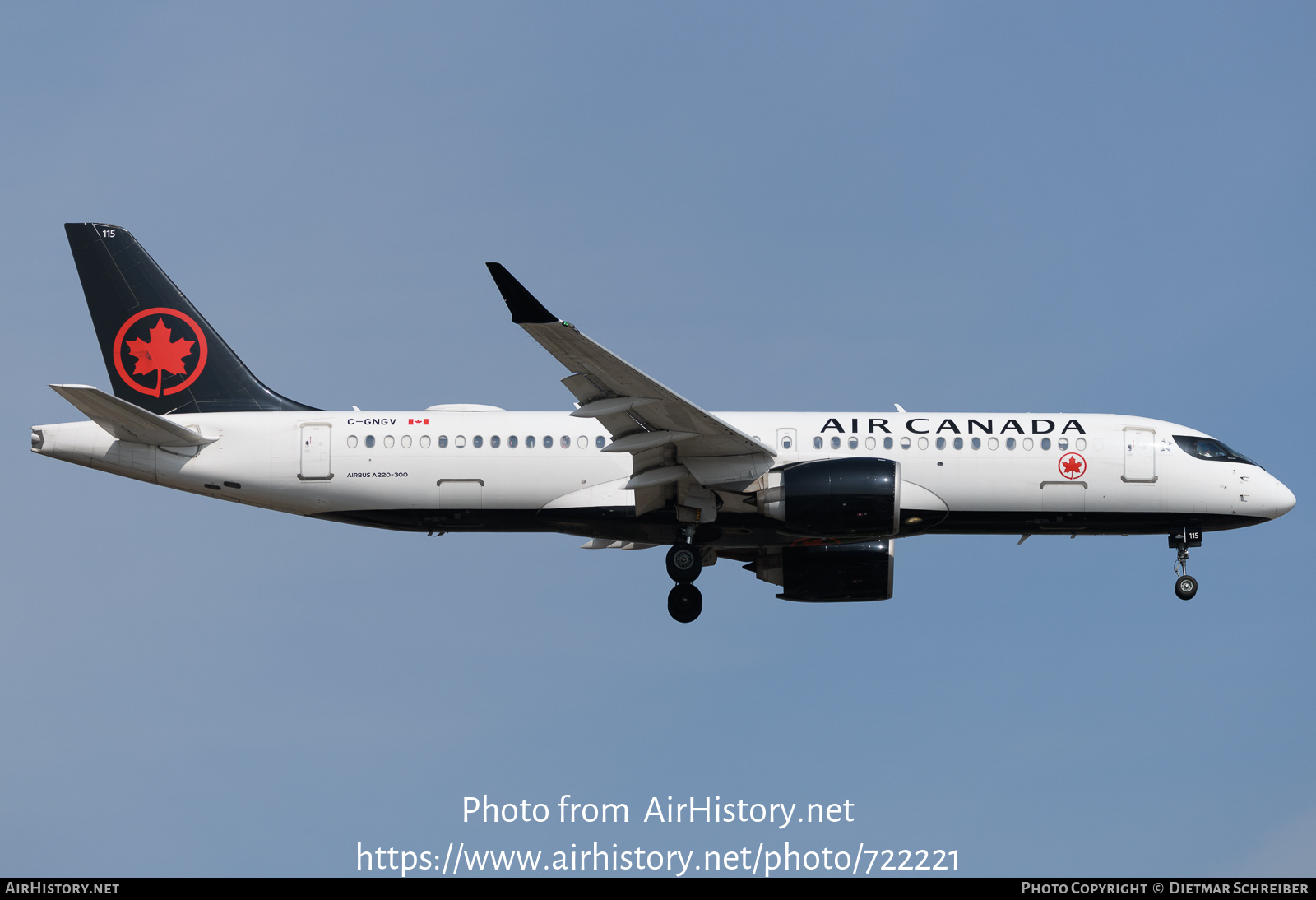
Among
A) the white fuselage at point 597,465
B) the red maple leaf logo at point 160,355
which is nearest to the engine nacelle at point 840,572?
the white fuselage at point 597,465

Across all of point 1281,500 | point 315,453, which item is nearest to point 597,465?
point 315,453

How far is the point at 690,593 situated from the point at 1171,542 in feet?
35.6

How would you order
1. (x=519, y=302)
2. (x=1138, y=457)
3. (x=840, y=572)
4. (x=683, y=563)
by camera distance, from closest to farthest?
1. (x=519, y=302)
2. (x=683, y=563)
3. (x=1138, y=457)
4. (x=840, y=572)

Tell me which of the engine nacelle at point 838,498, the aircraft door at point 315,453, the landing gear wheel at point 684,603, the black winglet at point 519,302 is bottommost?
the landing gear wheel at point 684,603

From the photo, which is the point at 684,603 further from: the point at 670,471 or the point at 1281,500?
the point at 1281,500

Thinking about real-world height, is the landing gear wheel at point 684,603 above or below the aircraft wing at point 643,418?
below

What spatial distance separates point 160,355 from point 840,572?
16.7 meters

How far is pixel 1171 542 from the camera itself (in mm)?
33719

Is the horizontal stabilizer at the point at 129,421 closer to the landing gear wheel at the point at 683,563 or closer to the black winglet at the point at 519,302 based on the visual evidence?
the black winglet at the point at 519,302

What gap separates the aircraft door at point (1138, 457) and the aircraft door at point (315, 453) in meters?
17.5

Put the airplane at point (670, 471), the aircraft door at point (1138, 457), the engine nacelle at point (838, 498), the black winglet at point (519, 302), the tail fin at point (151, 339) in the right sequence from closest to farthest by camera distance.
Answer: the black winglet at point (519, 302) < the engine nacelle at point (838, 498) < the airplane at point (670, 471) < the aircraft door at point (1138, 457) < the tail fin at point (151, 339)

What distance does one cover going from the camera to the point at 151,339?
35.0 meters

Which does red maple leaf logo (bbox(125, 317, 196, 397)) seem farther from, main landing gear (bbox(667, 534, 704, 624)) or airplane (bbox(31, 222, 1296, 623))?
main landing gear (bbox(667, 534, 704, 624))

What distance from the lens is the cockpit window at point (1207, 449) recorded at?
110 feet
